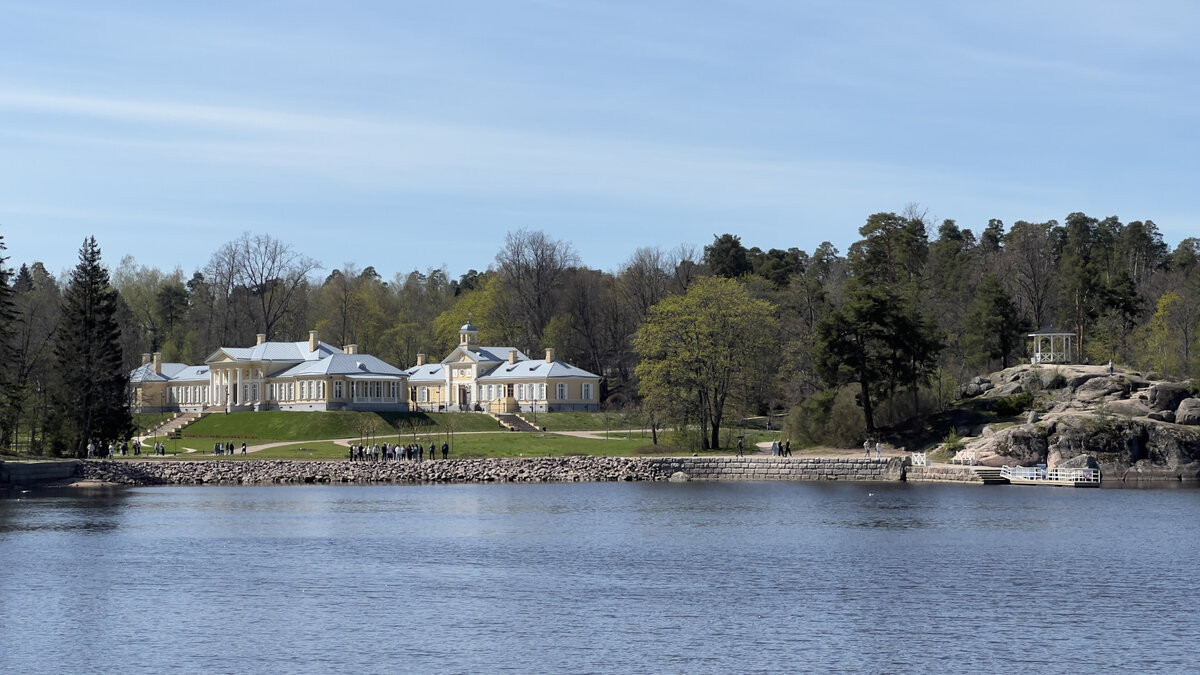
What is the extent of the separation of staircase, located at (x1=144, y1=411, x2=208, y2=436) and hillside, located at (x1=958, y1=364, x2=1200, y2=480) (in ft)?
182

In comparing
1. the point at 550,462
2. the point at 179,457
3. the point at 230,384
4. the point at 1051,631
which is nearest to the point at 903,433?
the point at 550,462

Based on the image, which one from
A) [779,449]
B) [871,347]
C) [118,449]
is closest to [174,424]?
[118,449]

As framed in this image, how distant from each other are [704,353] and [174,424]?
4306 centimetres

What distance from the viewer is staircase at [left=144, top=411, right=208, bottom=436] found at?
9512 cm

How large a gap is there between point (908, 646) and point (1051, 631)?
3.27 metres

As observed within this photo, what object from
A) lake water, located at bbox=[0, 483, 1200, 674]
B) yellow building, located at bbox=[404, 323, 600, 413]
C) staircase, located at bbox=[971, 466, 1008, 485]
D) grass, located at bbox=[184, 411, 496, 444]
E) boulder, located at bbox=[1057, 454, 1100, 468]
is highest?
yellow building, located at bbox=[404, 323, 600, 413]

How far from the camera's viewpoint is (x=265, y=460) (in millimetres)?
74125

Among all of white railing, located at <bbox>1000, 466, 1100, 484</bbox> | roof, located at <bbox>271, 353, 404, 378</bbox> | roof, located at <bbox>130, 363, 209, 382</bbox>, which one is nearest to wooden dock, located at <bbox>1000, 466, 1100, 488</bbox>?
white railing, located at <bbox>1000, 466, 1100, 484</bbox>

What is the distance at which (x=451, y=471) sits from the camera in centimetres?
7125

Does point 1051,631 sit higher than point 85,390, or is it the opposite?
point 85,390

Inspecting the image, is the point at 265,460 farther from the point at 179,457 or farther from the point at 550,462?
the point at 550,462

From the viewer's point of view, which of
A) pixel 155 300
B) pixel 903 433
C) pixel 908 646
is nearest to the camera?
pixel 908 646

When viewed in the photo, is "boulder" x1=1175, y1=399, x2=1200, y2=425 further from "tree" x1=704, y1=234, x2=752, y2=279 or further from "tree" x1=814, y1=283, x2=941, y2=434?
"tree" x1=704, y1=234, x2=752, y2=279

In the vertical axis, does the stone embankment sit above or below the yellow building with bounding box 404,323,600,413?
below
